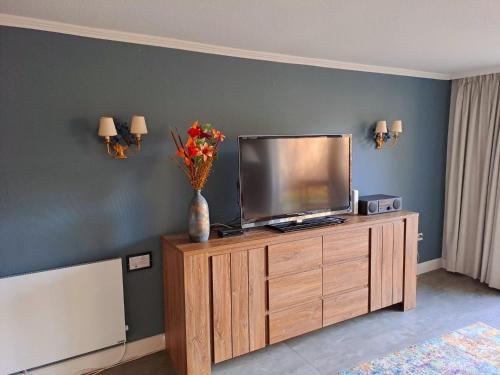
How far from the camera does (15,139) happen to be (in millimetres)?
2115

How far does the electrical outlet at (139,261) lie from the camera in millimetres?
2494

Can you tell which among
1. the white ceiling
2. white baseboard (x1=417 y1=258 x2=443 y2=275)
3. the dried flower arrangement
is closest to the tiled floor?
white baseboard (x1=417 y1=258 x2=443 y2=275)

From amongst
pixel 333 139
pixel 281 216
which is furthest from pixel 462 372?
pixel 333 139

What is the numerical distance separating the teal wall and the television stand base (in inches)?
17.0

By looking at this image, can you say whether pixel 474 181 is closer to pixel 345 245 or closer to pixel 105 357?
pixel 345 245

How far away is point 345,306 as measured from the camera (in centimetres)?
287

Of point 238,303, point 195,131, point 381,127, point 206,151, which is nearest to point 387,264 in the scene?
point 381,127

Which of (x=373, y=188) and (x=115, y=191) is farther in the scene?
(x=373, y=188)

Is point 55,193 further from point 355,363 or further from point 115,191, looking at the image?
point 355,363

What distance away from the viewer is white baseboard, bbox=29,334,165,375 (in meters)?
2.30

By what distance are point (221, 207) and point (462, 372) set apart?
1.98 metres

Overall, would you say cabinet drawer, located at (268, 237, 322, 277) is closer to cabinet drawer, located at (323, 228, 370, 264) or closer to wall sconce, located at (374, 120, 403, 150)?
cabinet drawer, located at (323, 228, 370, 264)

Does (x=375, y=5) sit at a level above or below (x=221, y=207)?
above

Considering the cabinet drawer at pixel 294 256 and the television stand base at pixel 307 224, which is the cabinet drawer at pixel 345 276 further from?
the television stand base at pixel 307 224
